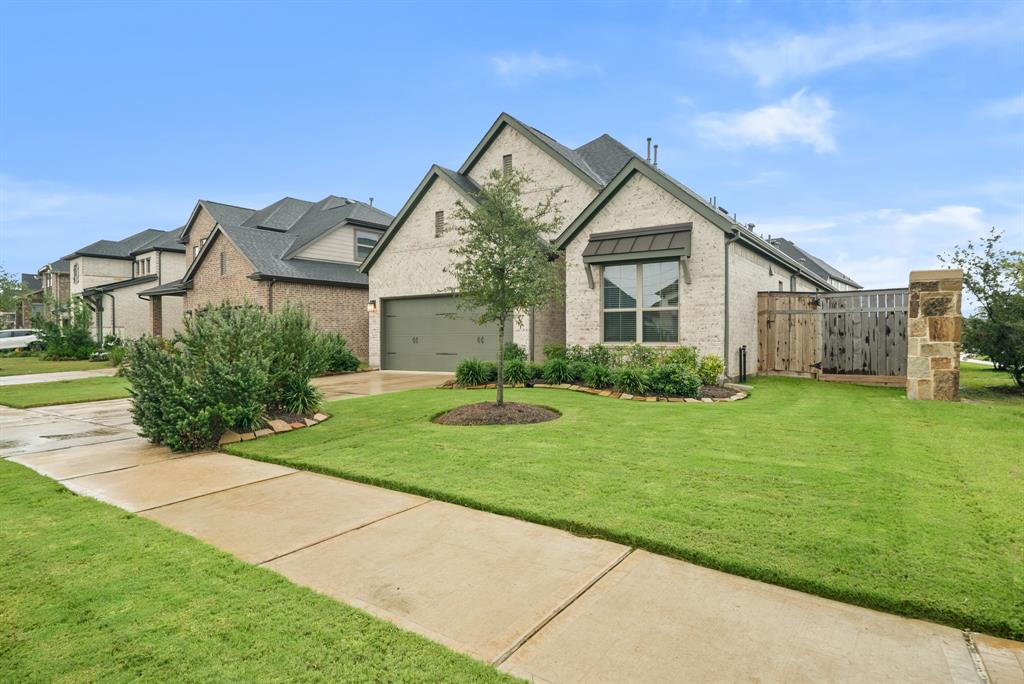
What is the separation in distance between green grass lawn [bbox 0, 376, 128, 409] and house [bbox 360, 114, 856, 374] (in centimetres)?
802

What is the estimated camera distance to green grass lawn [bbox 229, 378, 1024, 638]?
3041mm

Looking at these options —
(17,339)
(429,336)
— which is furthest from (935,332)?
(17,339)

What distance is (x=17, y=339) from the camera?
35719 mm

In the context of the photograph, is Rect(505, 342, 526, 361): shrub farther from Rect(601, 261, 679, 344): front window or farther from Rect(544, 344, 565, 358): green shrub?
Rect(601, 261, 679, 344): front window

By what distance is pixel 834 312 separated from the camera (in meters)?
13.1

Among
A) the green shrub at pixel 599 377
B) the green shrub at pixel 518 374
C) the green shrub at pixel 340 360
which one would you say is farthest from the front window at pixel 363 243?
the green shrub at pixel 599 377

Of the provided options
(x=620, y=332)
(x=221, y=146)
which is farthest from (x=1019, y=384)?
(x=221, y=146)

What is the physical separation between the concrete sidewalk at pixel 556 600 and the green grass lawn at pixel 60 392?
929cm

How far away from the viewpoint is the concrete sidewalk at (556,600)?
7.50 ft

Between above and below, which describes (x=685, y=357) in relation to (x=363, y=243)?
below

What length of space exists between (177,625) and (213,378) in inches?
203

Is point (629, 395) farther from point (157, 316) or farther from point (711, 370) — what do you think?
point (157, 316)

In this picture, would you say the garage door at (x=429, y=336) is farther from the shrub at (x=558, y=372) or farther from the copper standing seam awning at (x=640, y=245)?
the copper standing seam awning at (x=640, y=245)

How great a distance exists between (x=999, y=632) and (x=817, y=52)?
13.7 m
